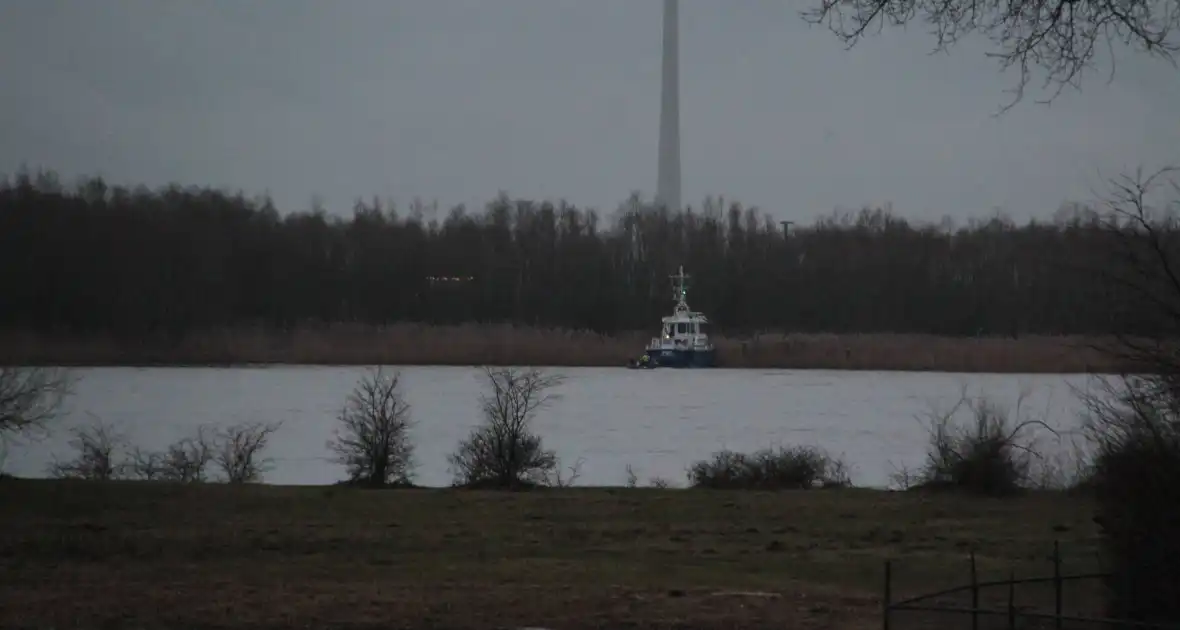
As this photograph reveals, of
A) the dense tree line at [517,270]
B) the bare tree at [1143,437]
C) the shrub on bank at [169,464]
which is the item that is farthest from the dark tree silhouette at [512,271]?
the bare tree at [1143,437]

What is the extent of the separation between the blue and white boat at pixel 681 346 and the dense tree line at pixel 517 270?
747 cm

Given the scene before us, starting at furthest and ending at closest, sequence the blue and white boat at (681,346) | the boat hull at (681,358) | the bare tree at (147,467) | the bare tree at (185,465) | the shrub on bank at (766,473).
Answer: the blue and white boat at (681,346) → the boat hull at (681,358) → the bare tree at (147,467) → the bare tree at (185,465) → the shrub on bank at (766,473)

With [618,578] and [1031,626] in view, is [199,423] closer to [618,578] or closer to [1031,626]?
[618,578]

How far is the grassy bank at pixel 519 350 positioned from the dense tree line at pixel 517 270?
1062mm

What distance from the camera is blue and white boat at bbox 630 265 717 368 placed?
56.8m

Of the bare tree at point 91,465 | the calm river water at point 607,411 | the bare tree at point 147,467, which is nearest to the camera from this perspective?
the bare tree at point 91,465

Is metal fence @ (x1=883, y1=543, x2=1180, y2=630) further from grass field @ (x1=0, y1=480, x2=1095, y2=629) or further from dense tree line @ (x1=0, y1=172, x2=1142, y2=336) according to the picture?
dense tree line @ (x1=0, y1=172, x2=1142, y2=336)

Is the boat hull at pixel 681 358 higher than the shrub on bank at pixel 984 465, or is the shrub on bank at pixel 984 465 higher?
the boat hull at pixel 681 358

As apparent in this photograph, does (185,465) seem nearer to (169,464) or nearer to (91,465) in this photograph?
(169,464)

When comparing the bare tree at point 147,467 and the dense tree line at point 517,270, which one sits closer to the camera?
the bare tree at point 147,467

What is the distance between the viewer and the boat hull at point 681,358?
186ft

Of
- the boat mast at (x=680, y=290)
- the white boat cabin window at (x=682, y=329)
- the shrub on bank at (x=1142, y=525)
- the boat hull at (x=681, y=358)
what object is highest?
the boat mast at (x=680, y=290)

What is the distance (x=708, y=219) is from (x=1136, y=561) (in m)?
73.8

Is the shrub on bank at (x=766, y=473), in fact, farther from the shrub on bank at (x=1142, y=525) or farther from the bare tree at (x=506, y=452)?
the shrub on bank at (x=1142, y=525)
